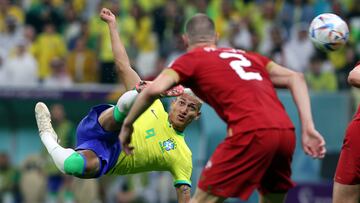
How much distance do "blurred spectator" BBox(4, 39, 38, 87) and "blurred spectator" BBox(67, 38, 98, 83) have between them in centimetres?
74

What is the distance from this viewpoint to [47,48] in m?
20.8

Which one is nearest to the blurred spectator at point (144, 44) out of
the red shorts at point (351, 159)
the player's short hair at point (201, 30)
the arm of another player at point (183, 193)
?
the arm of another player at point (183, 193)

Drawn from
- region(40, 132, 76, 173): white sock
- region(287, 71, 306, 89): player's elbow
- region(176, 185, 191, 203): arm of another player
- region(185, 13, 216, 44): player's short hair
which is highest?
region(185, 13, 216, 44): player's short hair

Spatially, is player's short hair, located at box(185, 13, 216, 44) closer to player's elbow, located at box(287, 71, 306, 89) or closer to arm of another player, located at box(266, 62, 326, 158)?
arm of another player, located at box(266, 62, 326, 158)

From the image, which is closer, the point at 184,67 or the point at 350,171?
the point at 184,67

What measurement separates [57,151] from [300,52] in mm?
9208

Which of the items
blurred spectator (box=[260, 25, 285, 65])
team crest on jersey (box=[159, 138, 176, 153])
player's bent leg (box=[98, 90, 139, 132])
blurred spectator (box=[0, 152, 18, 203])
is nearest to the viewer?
player's bent leg (box=[98, 90, 139, 132])

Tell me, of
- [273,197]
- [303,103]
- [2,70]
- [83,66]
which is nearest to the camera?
[303,103]

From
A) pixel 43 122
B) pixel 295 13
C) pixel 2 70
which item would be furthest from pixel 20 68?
pixel 43 122

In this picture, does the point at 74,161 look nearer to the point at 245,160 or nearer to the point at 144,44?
the point at 245,160

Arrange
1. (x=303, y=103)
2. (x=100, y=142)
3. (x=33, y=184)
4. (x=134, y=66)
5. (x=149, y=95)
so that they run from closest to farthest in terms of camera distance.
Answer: (x=149, y=95) < (x=303, y=103) < (x=100, y=142) < (x=33, y=184) < (x=134, y=66)

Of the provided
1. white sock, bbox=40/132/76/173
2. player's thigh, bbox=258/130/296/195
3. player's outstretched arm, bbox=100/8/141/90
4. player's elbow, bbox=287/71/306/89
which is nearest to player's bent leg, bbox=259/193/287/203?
player's thigh, bbox=258/130/296/195

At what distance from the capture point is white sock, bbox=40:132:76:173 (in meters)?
10.9

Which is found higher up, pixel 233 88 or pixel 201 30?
pixel 201 30
